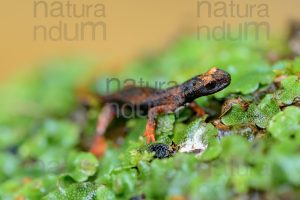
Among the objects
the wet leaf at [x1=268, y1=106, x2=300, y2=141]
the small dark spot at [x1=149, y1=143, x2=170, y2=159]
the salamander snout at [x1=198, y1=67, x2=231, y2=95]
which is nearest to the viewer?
the wet leaf at [x1=268, y1=106, x2=300, y2=141]

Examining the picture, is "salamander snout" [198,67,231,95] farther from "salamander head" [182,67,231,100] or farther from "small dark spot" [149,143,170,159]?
"small dark spot" [149,143,170,159]

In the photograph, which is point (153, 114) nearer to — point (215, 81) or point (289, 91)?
point (215, 81)

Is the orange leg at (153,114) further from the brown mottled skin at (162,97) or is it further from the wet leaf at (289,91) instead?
the wet leaf at (289,91)

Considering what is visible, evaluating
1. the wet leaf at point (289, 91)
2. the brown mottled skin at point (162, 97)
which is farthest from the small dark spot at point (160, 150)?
the wet leaf at point (289, 91)

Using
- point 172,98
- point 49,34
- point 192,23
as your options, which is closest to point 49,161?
point 172,98

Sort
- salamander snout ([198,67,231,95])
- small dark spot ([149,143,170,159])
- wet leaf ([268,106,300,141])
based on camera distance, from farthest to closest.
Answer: salamander snout ([198,67,231,95]) → small dark spot ([149,143,170,159]) → wet leaf ([268,106,300,141])

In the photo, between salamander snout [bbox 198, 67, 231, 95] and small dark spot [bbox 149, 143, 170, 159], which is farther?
salamander snout [bbox 198, 67, 231, 95]

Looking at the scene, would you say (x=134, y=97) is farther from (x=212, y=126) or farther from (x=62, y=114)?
(x=62, y=114)

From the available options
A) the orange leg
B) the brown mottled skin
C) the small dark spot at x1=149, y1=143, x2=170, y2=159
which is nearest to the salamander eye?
the brown mottled skin

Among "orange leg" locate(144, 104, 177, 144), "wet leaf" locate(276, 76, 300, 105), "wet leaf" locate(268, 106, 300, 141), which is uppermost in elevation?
"wet leaf" locate(276, 76, 300, 105)
